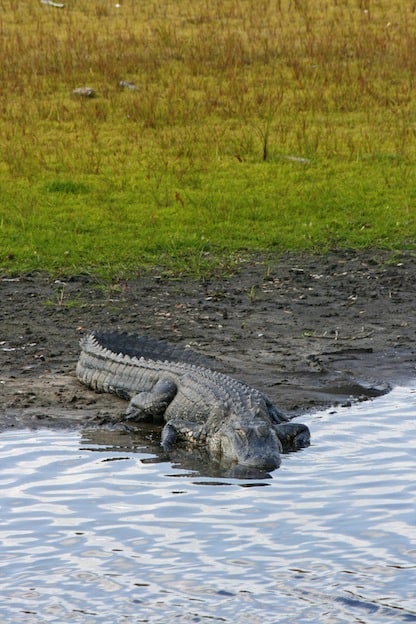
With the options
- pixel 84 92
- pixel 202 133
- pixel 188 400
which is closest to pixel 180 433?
pixel 188 400

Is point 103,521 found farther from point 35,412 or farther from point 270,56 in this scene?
point 270,56

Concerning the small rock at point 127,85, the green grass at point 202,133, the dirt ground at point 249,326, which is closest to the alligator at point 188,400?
the dirt ground at point 249,326

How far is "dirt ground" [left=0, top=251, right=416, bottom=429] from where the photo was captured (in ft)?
29.7

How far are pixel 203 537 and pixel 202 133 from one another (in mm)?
11099

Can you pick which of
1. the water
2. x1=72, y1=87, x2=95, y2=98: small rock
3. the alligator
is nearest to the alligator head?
the alligator

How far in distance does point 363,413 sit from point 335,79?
464 inches

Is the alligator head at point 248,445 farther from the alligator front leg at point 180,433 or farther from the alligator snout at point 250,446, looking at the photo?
the alligator front leg at point 180,433

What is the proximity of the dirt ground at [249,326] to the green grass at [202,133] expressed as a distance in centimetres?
53

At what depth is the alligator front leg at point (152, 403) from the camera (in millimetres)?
8672

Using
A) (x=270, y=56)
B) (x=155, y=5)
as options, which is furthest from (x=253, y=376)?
(x=155, y=5)

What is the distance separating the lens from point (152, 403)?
28.5ft

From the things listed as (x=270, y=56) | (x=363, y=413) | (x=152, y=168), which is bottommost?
(x=363, y=413)

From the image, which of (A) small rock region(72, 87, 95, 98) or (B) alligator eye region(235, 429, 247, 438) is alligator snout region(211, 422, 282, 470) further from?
(A) small rock region(72, 87, 95, 98)

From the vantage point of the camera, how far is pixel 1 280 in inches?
457
